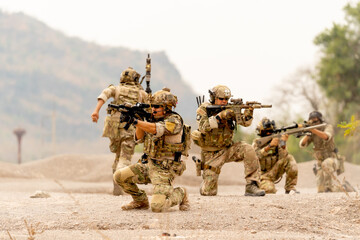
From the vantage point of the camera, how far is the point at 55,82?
7925cm

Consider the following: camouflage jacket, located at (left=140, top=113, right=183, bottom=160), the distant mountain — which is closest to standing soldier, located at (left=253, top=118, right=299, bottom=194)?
camouflage jacket, located at (left=140, top=113, right=183, bottom=160)

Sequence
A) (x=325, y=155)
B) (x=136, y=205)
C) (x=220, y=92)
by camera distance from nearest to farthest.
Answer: (x=136, y=205), (x=220, y=92), (x=325, y=155)

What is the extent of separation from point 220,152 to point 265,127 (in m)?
1.49

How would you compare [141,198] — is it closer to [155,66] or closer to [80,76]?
[80,76]

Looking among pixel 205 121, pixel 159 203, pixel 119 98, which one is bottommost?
pixel 159 203

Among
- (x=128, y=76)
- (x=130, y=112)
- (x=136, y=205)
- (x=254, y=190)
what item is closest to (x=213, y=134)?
(x=254, y=190)

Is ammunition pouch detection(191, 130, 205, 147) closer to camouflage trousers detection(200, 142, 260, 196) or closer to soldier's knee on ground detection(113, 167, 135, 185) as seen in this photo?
camouflage trousers detection(200, 142, 260, 196)

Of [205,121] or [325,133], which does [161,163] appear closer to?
[205,121]

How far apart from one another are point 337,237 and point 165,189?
2.09 meters

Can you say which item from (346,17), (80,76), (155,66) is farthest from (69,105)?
Answer: (346,17)

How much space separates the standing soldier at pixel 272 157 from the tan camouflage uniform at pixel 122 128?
220 cm

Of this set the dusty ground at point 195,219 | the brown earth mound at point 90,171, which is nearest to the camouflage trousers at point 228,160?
the dusty ground at point 195,219

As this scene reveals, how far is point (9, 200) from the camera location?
9.53 meters

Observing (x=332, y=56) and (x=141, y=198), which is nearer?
(x=141, y=198)
